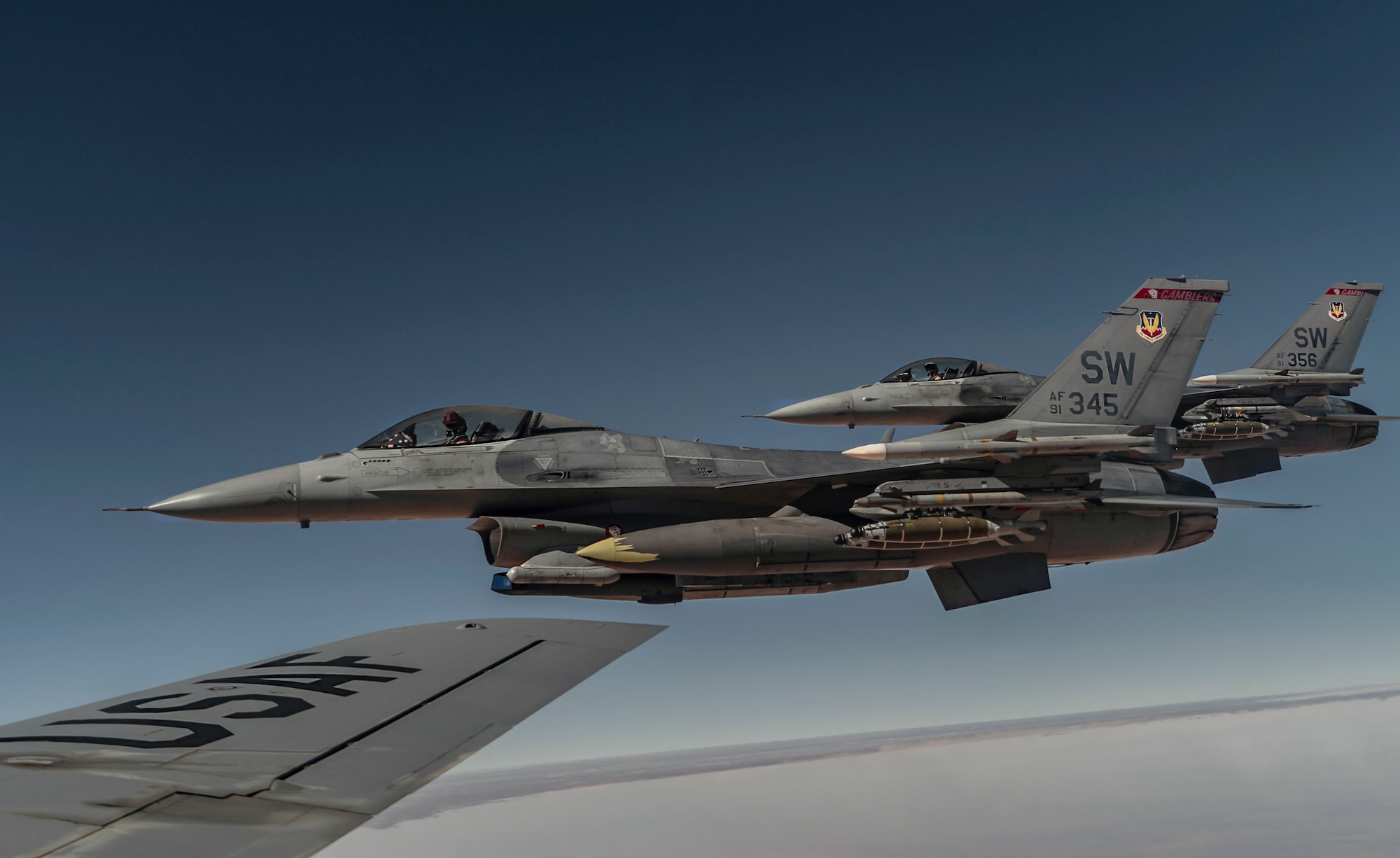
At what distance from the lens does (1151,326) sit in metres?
15.6

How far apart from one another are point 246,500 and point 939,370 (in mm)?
13968

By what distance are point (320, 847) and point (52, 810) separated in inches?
38.5

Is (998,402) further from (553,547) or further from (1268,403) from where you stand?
(553,547)

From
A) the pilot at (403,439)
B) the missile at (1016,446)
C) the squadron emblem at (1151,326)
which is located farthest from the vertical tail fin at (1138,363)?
the pilot at (403,439)

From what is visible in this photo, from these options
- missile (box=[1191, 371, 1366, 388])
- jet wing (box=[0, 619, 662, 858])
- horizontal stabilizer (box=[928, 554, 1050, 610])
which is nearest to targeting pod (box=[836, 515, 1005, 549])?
horizontal stabilizer (box=[928, 554, 1050, 610])

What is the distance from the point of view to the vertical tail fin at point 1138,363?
48.7 feet

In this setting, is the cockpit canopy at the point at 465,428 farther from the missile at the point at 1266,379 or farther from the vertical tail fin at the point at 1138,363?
the missile at the point at 1266,379

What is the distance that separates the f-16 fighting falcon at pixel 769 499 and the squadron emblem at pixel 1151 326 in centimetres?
68

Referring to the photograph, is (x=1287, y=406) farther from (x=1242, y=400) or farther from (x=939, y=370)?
(x=939, y=370)

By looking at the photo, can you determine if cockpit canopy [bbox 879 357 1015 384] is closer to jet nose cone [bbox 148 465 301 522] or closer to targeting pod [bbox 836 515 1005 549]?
targeting pod [bbox 836 515 1005 549]

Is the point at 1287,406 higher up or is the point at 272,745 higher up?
the point at 1287,406

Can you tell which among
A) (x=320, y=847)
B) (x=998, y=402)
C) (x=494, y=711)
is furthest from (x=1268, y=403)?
(x=320, y=847)

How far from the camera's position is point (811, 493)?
13.7m

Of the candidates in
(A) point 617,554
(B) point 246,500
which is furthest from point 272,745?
(B) point 246,500
